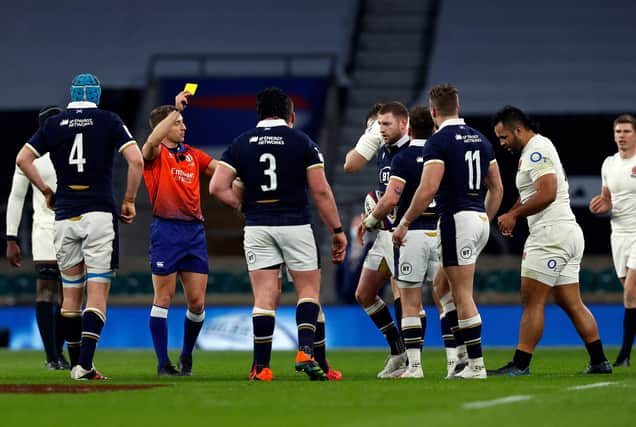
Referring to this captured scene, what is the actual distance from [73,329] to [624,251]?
5599 millimetres

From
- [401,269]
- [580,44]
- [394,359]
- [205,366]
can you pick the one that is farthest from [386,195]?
[580,44]

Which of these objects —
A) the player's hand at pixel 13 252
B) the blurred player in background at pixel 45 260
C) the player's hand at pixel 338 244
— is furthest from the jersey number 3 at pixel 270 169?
the blurred player in background at pixel 45 260

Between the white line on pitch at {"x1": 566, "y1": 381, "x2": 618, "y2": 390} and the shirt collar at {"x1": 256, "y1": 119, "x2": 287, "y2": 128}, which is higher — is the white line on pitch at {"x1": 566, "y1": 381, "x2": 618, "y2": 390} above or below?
below

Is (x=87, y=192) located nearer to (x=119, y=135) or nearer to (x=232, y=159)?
(x=119, y=135)

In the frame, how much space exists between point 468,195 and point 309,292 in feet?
4.58

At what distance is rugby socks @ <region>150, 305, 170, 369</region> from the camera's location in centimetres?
1068

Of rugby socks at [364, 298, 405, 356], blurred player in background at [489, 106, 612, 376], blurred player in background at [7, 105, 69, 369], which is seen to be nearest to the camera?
blurred player in background at [489, 106, 612, 376]

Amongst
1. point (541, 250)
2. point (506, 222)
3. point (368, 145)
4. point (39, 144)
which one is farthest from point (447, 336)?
point (39, 144)

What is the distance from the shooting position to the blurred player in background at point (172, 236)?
10.8 meters

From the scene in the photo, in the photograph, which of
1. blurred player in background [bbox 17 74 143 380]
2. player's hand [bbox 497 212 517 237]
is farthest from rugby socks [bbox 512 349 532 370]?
blurred player in background [bbox 17 74 143 380]

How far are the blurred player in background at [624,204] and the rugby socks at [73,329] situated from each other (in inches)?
204

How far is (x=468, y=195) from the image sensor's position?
970 cm

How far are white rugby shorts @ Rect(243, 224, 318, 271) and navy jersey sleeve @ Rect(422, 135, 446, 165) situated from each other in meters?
1.06

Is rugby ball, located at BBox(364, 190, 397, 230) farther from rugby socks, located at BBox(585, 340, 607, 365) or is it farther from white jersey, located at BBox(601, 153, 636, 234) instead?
white jersey, located at BBox(601, 153, 636, 234)
